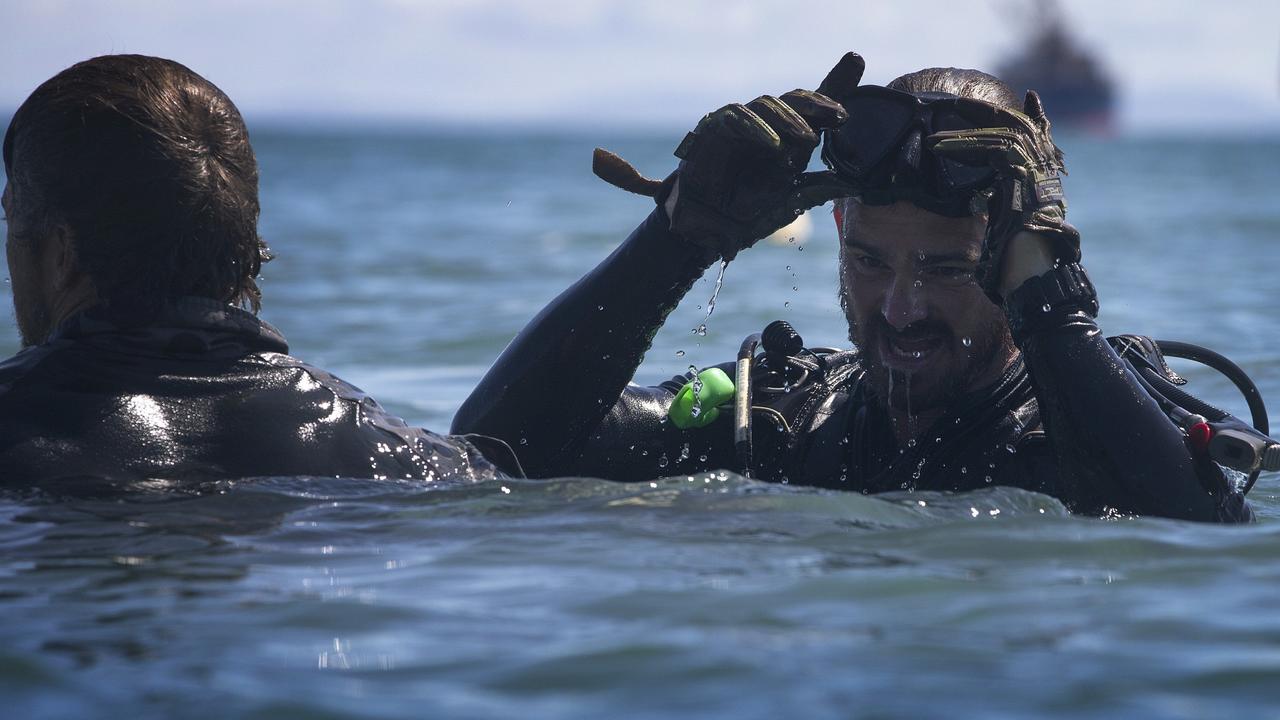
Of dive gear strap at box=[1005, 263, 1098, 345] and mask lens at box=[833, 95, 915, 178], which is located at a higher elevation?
mask lens at box=[833, 95, 915, 178]

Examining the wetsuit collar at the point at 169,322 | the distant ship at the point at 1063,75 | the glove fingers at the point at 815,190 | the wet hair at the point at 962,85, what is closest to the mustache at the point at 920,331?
the glove fingers at the point at 815,190

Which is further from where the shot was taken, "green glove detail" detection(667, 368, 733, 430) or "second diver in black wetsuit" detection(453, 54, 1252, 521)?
"green glove detail" detection(667, 368, 733, 430)

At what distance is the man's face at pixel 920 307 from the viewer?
399 centimetres

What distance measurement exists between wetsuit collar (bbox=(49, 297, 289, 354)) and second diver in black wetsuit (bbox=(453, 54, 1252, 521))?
3.30ft

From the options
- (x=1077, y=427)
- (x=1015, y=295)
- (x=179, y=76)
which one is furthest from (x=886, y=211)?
(x=179, y=76)

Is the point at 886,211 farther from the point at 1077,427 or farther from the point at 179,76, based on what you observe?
the point at 179,76

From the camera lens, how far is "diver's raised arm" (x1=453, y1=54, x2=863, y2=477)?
377 cm

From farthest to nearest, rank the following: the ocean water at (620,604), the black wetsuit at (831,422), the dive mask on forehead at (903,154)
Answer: the dive mask on forehead at (903,154) < the black wetsuit at (831,422) < the ocean water at (620,604)

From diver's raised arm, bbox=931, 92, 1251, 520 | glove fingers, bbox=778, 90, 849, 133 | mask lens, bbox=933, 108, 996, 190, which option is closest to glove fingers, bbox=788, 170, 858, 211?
glove fingers, bbox=778, 90, 849, 133

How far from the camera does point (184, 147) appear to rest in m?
3.09

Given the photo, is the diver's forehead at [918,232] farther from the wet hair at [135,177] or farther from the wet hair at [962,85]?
the wet hair at [135,177]

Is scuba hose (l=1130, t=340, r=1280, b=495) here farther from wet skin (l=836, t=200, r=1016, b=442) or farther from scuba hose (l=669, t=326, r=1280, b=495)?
wet skin (l=836, t=200, r=1016, b=442)

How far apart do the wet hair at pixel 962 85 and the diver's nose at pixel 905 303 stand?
51 cm

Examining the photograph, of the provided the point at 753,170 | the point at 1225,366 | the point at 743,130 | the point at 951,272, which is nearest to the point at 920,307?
the point at 951,272
